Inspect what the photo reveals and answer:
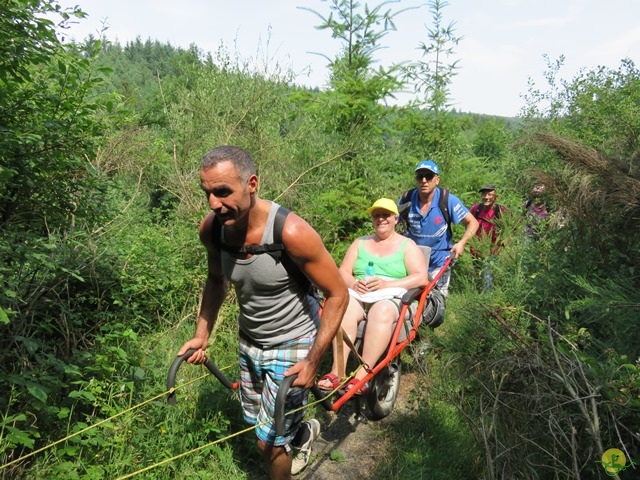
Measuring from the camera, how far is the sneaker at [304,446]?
10.8 ft

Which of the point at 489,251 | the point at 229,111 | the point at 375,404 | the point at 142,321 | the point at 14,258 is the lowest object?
the point at 375,404

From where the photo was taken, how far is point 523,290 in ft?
15.9

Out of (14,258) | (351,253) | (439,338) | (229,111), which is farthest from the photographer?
(229,111)

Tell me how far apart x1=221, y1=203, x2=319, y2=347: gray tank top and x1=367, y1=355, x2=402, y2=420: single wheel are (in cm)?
150

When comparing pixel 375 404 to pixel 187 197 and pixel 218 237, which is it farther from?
pixel 187 197

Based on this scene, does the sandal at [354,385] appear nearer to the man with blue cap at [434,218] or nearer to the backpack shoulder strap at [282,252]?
the backpack shoulder strap at [282,252]

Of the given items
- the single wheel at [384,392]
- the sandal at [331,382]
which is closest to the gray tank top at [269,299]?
the sandal at [331,382]

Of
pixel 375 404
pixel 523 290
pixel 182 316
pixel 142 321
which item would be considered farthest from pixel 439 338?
pixel 142 321

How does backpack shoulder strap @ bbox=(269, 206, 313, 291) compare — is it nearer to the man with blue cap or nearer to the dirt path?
the dirt path

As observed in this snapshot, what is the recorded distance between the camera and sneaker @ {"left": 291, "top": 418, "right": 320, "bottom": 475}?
328 centimetres

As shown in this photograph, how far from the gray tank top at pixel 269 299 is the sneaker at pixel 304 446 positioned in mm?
812

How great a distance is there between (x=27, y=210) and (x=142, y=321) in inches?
78.3

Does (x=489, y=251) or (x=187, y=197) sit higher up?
(x=187, y=197)

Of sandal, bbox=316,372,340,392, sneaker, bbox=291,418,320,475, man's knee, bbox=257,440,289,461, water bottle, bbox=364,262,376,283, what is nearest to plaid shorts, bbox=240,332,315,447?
man's knee, bbox=257,440,289,461
